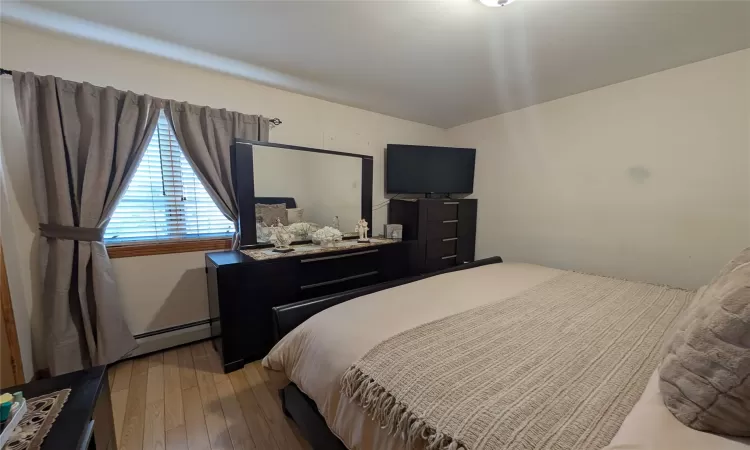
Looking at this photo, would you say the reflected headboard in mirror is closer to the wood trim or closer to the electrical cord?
the electrical cord

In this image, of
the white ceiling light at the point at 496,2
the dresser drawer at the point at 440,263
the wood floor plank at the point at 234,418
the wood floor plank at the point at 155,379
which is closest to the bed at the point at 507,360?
the wood floor plank at the point at 234,418

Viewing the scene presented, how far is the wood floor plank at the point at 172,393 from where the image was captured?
148 cm

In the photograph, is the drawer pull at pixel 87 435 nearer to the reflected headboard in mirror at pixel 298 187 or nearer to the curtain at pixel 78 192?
the curtain at pixel 78 192

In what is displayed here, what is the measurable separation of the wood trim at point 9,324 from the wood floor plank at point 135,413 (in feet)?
1.73

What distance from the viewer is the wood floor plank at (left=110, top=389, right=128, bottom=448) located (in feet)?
4.56

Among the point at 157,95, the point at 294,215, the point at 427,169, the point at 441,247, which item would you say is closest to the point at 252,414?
the point at 294,215

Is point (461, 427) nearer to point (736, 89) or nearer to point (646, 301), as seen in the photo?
point (646, 301)

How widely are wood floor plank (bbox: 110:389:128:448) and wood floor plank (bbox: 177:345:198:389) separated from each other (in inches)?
11.0

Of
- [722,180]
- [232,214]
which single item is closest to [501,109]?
[722,180]

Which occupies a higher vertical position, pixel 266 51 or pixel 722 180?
pixel 266 51

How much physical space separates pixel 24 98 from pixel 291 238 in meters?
1.73

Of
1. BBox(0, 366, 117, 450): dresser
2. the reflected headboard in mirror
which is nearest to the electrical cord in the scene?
the reflected headboard in mirror

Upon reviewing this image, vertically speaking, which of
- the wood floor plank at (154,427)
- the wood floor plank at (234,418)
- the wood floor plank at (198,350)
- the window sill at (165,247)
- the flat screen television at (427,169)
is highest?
the flat screen television at (427,169)

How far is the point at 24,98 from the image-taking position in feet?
5.11
